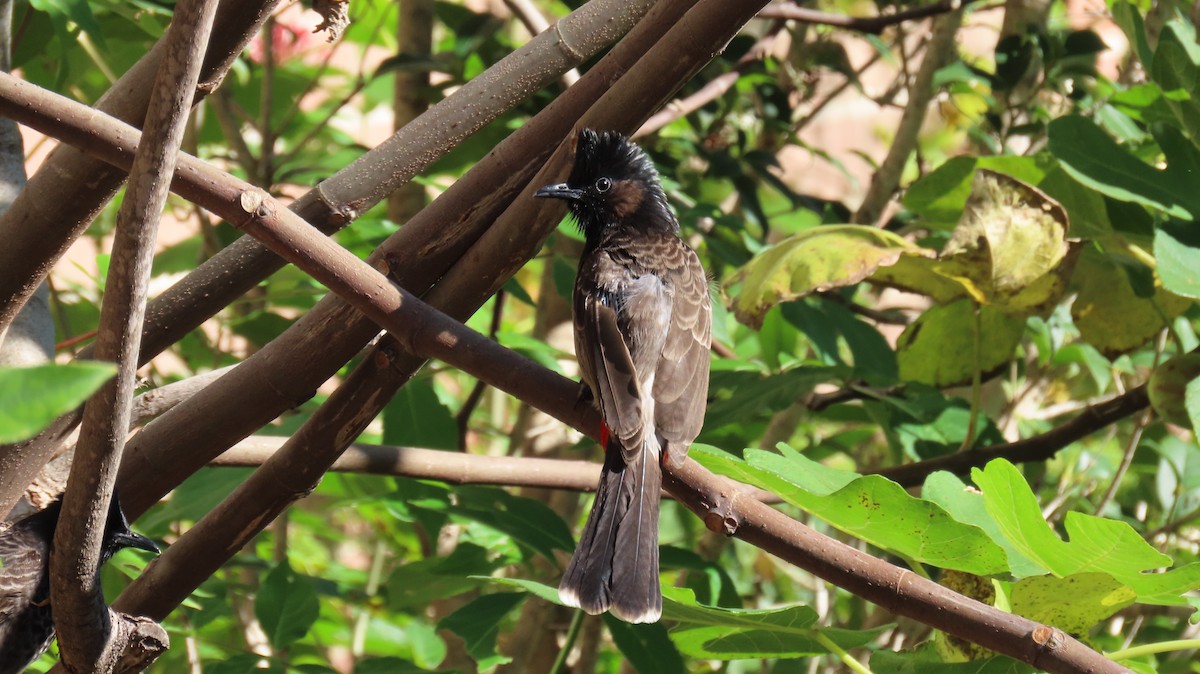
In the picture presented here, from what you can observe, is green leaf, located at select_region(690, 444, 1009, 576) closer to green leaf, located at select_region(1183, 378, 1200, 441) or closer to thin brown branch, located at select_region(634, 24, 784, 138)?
green leaf, located at select_region(1183, 378, 1200, 441)

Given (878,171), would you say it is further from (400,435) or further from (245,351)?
(245,351)

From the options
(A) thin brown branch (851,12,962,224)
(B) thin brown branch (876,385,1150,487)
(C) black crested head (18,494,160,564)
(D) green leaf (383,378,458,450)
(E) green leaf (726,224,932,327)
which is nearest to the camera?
(C) black crested head (18,494,160,564)

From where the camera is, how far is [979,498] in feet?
4.63

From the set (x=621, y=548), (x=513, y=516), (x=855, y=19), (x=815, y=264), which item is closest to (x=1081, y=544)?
(x=621, y=548)

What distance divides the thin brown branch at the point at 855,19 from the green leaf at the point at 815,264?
2.16ft

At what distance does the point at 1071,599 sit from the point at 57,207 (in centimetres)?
128

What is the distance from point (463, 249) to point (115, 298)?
20.5 inches

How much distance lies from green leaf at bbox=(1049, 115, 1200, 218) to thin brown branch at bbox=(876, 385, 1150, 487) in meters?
0.38

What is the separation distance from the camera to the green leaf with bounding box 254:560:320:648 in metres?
1.94

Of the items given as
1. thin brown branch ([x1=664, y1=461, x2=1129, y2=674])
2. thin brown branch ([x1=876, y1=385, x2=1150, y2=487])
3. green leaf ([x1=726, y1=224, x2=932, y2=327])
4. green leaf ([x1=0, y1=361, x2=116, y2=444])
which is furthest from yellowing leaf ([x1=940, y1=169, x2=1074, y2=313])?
green leaf ([x1=0, y1=361, x2=116, y2=444])

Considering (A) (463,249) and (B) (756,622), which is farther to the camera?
(A) (463,249)

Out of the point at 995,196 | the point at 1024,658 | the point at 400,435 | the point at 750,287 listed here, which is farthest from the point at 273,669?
the point at 995,196

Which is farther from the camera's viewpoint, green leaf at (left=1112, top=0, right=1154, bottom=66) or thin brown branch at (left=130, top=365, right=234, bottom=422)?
green leaf at (left=1112, top=0, right=1154, bottom=66)

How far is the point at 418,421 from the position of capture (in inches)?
92.1
